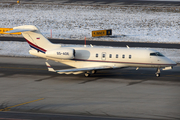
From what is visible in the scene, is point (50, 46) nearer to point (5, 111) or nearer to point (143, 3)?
point (5, 111)

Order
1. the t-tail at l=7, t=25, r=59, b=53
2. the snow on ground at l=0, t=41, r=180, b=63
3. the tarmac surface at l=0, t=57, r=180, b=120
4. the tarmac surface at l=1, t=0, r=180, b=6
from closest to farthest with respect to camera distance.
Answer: the tarmac surface at l=0, t=57, r=180, b=120
the t-tail at l=7, t=25, r=59, b=53
the snow on ground at l=0, t=41, r=180, b=63
the tarmac surface at l=1, t=0, r=180, b=6

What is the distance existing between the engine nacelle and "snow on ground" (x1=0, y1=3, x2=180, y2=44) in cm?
2391

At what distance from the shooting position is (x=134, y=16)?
65500 mm

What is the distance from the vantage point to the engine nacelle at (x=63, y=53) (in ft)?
98.0

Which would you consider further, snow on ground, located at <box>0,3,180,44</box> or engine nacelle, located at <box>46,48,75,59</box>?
snow on ground, located at <box>0,3,180,44</box>

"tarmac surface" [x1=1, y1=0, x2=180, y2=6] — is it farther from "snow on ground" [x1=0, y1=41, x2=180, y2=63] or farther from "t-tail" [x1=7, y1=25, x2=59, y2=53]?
"t-tail" [x1=7, y1=25, x2=59, y2=53]

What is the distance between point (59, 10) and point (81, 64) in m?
43.3

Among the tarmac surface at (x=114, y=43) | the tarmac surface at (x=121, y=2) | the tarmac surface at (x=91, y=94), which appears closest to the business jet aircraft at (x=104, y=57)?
the tarmac surface at (x=91, y=94)

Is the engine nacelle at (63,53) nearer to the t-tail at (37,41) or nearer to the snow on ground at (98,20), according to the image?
the t-tail at (37,41)

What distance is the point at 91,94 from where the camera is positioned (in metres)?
24.2

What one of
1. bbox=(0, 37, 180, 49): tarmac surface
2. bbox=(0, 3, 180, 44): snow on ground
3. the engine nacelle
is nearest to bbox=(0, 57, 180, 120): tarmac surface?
the engine nacelle

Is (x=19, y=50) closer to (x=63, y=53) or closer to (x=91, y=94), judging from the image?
(x=63, y=53)

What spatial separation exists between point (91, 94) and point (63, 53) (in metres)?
7.20

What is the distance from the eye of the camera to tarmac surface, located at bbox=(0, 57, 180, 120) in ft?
65.8
